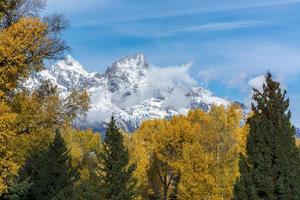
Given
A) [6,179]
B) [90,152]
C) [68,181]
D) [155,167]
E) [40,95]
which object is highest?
[90,152]

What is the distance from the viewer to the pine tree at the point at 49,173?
26.6 meters

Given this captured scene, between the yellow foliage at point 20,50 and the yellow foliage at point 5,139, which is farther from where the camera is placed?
the yellow foliage at point 20,50

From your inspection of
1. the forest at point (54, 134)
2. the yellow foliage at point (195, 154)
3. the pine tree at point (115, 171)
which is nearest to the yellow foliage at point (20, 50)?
the forest at point (54, 134)

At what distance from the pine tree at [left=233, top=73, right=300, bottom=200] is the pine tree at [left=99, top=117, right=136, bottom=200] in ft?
21.9

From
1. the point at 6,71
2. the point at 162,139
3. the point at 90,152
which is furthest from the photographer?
the point at 90,152

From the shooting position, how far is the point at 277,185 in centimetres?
2033

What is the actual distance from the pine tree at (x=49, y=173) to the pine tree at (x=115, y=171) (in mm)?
2391

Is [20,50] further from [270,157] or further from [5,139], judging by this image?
[270,157]

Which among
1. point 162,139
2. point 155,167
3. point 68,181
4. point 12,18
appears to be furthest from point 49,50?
point 155,167

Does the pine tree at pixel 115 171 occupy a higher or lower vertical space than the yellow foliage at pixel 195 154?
lower

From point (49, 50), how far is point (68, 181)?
11.4m

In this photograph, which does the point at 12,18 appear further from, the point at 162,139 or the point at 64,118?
the point at 162,139

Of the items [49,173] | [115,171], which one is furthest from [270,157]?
[49,173]

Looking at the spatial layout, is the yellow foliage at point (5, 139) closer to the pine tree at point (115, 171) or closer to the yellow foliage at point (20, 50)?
the yellow foliage at point (20, 50)
